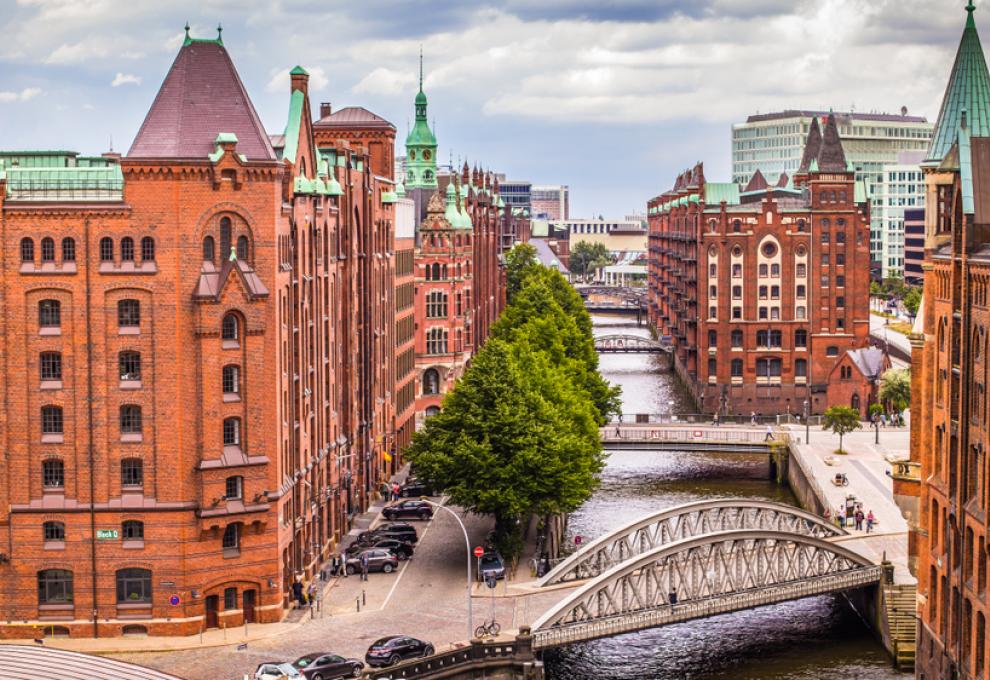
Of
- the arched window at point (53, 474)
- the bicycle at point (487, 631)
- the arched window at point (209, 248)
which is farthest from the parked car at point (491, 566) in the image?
the arched window at point (53, 474)

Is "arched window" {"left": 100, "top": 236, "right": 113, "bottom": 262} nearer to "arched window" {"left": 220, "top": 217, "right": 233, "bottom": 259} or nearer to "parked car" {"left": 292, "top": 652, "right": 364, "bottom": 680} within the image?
"arched window" {"left": 220, "top": 217, "right": 233, "bottom": 259}

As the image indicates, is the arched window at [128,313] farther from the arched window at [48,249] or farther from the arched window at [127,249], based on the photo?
the arched window at [48,249]

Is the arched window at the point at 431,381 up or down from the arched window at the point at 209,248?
down

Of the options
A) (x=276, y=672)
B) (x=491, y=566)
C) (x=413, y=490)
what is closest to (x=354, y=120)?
(x=413, y=490)

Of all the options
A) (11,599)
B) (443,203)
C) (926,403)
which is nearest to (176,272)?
(11,599)

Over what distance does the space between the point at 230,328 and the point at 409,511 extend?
31513 mm

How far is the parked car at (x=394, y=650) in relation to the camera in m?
69.2

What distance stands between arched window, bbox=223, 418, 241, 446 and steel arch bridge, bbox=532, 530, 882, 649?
16.8 m

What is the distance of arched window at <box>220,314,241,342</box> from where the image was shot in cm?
7456

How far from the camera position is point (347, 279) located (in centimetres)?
9888

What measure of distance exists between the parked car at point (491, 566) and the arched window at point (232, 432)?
54.6 feet

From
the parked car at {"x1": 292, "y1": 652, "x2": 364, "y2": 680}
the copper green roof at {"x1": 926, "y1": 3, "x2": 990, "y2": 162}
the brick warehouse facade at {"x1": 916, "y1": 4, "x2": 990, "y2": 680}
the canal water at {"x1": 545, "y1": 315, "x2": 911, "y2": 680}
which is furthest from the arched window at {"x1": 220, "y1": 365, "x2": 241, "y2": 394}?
the copper green roof at {"x1": 926, "y1": 3, "x2": 990, "y2": 162}

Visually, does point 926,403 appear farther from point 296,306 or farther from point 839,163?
point 839,163

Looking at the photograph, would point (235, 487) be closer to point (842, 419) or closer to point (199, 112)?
point (199, 112)
